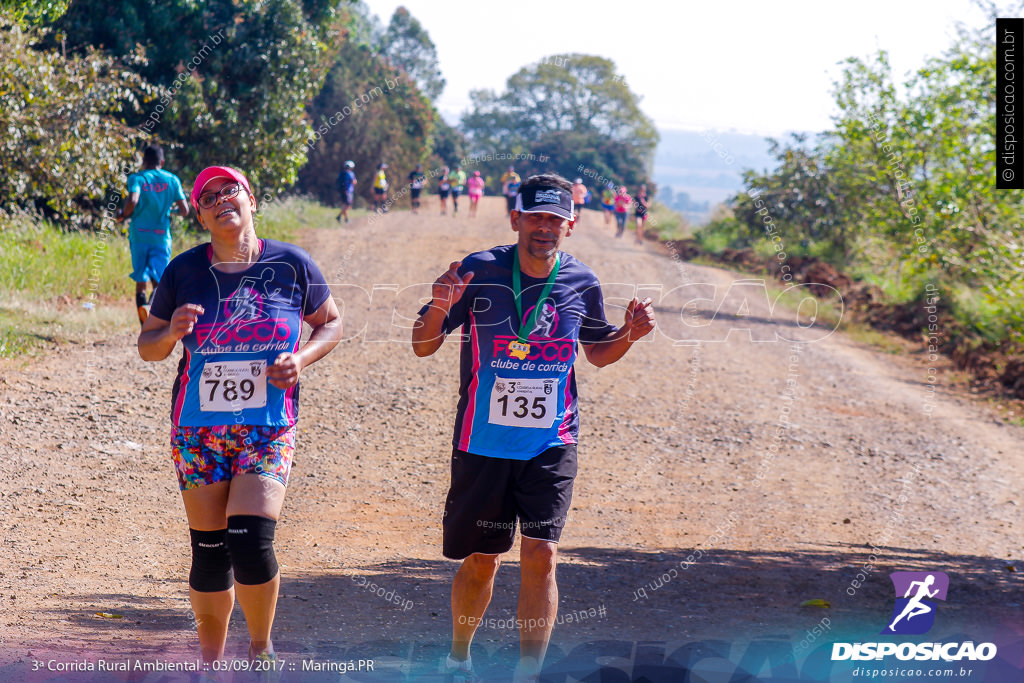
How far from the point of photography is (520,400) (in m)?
4.00

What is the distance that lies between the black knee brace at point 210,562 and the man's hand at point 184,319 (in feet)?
2.51

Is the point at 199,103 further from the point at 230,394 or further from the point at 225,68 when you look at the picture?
the point at 230,394

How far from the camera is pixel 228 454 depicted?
12.1ft

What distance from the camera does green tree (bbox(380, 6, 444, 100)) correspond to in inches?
2138

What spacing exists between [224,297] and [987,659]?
406cm

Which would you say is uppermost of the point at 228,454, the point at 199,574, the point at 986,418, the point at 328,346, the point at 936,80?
the point at 936,80

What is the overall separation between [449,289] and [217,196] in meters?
0.94

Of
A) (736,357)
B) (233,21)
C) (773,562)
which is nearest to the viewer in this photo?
(773,562)

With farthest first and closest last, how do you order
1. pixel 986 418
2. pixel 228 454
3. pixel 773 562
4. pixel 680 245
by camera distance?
pixel 680 245 < pixel 986 418 < pixel 773 562 < pixel 228 454

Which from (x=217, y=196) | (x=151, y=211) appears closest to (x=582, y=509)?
(x=217, y=196)

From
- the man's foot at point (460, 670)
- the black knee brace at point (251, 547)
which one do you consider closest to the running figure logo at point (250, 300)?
the black knee brace at point (251, 547)

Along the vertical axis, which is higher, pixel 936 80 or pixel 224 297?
pixel 936 80

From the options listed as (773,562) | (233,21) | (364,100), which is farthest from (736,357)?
(364,100)

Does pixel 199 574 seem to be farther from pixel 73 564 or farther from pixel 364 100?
pixel 364 100
